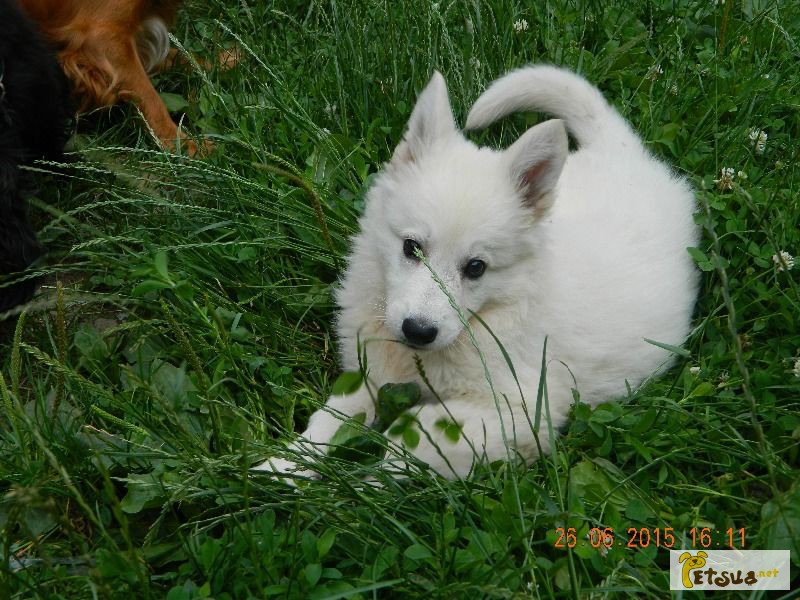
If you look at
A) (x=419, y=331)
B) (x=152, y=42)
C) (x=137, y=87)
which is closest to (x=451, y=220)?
(x=419, y=331)

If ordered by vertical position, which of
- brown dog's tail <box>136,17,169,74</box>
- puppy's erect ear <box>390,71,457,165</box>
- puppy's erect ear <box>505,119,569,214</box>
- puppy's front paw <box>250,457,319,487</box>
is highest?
brown dog's tail <box>136,17,169,74</box>

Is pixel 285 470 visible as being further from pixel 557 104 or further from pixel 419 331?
pixel 557 104

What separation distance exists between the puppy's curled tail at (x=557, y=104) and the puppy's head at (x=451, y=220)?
38 cm

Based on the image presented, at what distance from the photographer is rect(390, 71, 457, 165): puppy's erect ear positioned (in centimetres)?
219

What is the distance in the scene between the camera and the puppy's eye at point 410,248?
207 cm

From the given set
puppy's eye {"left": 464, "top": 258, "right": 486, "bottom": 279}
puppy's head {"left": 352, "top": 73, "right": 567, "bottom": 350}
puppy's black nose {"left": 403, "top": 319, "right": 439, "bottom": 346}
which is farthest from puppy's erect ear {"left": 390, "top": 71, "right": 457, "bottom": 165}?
puppy's black nose {"left": 403, "top": 319, "right": 439, "bottom": 346}

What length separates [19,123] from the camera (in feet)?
Answer: 8.72

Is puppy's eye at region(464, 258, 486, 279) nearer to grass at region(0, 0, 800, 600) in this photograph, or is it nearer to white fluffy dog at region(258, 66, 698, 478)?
white fluffy dog at region(258, 66, 698, 478)

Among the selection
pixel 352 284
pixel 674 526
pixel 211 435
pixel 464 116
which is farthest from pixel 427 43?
pixel 674 526

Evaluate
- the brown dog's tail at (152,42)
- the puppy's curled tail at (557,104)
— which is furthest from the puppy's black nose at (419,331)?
the brown dog's tail at (152,42)

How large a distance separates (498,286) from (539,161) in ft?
1.09

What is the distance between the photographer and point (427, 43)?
3121mm

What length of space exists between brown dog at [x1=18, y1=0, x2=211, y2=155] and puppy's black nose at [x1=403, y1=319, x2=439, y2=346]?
1.39m
